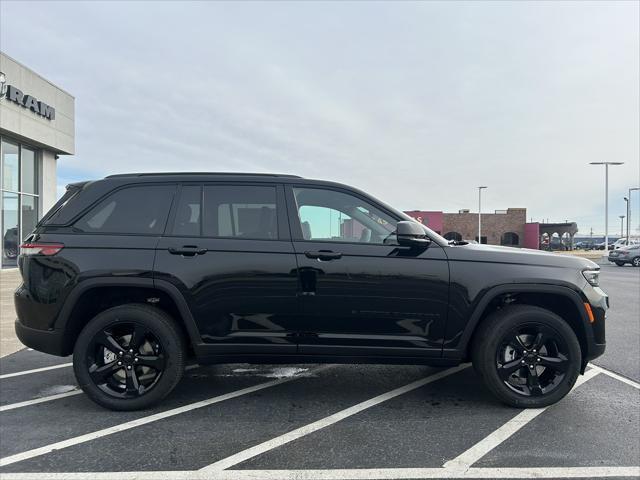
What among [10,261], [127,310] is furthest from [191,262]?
[10,261]

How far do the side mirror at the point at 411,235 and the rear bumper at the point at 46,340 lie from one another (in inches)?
113

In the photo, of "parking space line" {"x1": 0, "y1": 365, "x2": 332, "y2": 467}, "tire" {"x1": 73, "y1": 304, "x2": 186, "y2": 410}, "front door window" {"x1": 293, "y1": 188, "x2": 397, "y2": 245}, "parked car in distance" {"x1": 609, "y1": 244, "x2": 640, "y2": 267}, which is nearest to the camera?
"parking space line" {"x1": 0, "y1": 365, "x2": 332, "y2": 467}

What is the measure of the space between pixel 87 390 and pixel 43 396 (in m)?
0.77

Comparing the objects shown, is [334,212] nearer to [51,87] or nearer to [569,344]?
[569,344]

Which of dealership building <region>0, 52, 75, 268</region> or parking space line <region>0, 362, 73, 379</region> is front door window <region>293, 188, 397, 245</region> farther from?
dealership building <region>0, 52, 75, 268</region>

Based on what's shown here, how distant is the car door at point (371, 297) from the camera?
3570 mm

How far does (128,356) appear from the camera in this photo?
11.9 ft

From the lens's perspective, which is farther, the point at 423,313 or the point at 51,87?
the point at 51,87

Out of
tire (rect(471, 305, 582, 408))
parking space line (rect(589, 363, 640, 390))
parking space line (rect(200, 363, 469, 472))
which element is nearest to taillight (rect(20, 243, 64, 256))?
parking space line (rect(200, 363, 469, 472))

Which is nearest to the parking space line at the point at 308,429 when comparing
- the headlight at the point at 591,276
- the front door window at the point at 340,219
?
the front door window at the point at 340,219

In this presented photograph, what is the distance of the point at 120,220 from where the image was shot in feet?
12.3

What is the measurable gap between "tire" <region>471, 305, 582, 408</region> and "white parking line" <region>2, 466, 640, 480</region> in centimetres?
91

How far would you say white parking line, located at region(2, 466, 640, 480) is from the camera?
267cm

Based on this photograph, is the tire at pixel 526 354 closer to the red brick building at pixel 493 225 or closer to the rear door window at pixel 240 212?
the rear door window at pixel 240 212
